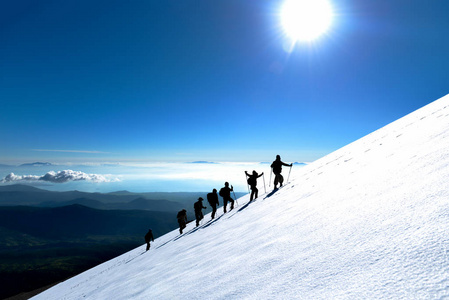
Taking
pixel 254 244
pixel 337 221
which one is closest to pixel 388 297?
pixel 337 221

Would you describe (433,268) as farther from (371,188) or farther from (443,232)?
(371,188)

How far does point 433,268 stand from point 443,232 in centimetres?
57

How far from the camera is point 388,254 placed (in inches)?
85.6

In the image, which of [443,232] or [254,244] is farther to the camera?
[254,244]

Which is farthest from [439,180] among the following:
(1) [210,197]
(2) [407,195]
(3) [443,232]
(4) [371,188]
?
(1) [210,197]

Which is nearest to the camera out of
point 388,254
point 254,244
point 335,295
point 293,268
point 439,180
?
point 335,295

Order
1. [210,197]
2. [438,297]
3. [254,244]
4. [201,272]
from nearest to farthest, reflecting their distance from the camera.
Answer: [438,297] < [201,272] < [254,244] < [210,197]

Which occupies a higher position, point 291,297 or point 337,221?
point 337,221

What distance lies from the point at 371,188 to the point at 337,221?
1616 mm

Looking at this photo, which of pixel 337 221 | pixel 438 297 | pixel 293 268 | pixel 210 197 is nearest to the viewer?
pixel 438 297

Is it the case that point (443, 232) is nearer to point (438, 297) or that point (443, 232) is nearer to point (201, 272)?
point (438, 297)

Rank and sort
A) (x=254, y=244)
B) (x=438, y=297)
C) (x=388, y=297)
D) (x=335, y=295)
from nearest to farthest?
(x=438, y=297) → (x=388, y=297) → (x=335, y=295) → (x=254, y=244)

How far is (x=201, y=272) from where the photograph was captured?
432cm

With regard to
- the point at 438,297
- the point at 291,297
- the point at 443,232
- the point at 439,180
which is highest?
the point at 439,180
